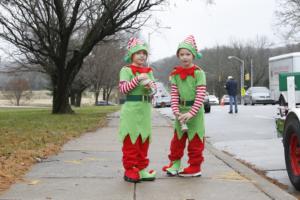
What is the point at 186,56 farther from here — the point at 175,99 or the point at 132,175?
the point at 132,175

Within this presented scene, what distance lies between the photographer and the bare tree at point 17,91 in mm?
97887

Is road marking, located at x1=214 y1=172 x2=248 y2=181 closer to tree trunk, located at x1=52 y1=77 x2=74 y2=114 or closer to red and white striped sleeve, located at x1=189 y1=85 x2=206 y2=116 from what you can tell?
red and white striped sleeve, located at x1=189 y1=85 x2=206 y2=116

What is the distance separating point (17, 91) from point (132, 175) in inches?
3890

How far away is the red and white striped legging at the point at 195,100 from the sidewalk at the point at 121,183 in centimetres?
88

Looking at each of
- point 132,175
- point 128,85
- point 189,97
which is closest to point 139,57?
point 128,85

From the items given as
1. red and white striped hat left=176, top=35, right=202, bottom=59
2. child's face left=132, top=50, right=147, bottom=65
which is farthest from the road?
child's face left=132, top=50, right=147, bottom=65

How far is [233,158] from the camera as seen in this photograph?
8805mm

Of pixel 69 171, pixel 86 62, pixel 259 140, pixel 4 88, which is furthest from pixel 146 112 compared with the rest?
pixel 4 88

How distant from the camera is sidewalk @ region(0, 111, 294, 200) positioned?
5531 millimetres

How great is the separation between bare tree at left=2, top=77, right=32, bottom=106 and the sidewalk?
91297 mm

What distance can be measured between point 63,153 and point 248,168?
341cm

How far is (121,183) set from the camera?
20.4 ft

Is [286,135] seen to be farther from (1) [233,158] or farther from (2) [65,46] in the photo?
(2) [65,46]

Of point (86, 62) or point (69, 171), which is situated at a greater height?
point (86, 62)
